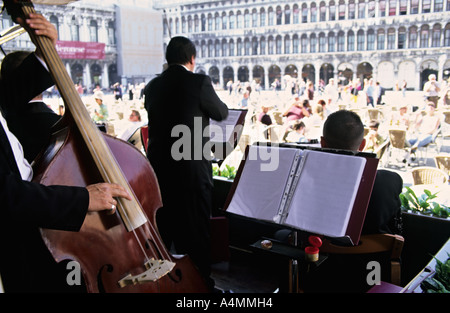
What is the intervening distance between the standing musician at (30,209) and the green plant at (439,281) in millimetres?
1065

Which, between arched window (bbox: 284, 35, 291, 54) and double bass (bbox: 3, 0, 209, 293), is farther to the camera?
arched window (bbox: 284, 35, 291, 54)

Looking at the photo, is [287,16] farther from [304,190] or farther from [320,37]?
[304,190]

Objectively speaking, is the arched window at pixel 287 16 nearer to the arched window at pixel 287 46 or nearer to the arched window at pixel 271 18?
the arched window at pixel 271 18

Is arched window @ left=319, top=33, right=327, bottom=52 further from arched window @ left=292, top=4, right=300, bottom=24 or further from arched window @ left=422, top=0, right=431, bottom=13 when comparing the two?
arched window @ left=422, top=0, right=431, bottom=13

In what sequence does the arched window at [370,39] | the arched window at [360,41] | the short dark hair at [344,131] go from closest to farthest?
the short dark hair at [344,131]
the arched window at [370,39]
the arched window at [360,41]

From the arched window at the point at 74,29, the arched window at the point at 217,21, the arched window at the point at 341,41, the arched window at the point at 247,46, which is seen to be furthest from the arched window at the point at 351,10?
the arched window at the point at 74,29

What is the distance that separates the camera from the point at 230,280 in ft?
9.80

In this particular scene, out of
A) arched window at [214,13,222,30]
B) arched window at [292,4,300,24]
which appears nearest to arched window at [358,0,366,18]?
arched window at [292,4,300,24]

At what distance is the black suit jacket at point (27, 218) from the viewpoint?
42.8 inches

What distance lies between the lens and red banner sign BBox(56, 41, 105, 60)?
25906mm

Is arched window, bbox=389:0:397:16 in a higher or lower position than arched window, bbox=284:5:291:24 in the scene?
lower

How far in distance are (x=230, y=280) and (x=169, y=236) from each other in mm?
755

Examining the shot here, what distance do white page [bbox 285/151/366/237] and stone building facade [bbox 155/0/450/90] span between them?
719 inches
